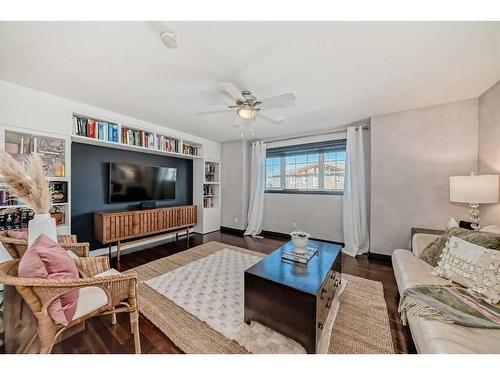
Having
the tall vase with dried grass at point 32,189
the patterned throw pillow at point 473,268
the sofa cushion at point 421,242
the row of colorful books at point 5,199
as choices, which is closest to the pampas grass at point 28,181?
the tall vase with dried grass at point 32,189

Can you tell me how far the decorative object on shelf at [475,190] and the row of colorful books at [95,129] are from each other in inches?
172

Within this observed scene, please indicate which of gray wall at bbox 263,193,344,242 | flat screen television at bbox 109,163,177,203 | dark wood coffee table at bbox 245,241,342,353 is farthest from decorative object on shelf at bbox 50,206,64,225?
gray wall at bbox 263,193,344,242

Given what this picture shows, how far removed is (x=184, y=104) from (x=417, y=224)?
11.8ft

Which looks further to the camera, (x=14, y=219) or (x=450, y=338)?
(x=14, y=219)

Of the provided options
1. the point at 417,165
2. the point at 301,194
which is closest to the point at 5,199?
the point at 301,194

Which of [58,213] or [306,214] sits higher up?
[58,213]

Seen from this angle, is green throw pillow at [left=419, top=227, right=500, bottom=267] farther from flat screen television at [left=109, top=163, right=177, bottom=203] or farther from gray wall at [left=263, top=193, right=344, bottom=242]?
flat screen television at [left=109, top=163, right=177, bottom=203]

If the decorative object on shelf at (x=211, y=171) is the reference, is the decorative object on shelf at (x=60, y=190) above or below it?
below

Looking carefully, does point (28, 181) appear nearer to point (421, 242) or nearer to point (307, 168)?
point (421, 242)

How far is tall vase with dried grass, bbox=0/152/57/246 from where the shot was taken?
1.20 meters

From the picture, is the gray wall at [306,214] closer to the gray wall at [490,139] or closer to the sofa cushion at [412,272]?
the sofa cushion at [412,272]

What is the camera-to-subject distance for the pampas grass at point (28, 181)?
1.19 m

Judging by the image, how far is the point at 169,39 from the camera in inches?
50.5

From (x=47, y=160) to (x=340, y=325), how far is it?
139 inches
